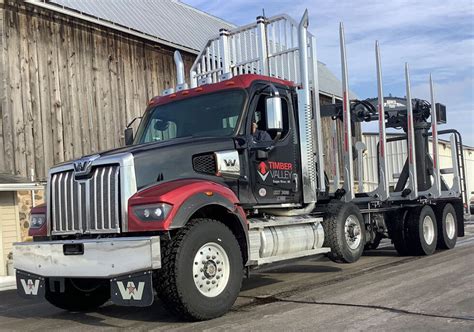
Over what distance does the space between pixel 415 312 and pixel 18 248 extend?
4.53 meters

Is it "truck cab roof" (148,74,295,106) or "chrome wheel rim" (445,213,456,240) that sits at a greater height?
"truck cab roof" (148,74,295,106)

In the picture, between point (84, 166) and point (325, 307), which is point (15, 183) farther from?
point (325, 307)

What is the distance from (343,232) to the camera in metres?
8.44

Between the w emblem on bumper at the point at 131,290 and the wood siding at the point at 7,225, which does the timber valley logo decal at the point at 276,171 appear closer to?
the w emblem on bumper at the point at 131,290

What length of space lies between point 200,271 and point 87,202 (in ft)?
4.84

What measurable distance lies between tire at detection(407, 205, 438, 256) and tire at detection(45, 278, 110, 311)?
21.4 feet

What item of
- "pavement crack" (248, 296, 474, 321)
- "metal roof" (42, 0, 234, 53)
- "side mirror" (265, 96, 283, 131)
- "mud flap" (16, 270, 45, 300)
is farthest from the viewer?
"metal roof" (42, 0, 234, 53)

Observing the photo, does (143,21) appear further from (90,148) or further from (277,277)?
(277,277)

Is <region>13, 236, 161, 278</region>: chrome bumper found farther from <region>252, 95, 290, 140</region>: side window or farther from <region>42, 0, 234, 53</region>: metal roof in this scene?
<region>42, 0, 234, 53</region>: metal roof

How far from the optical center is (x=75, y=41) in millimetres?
14328

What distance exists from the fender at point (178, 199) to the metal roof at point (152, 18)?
9389mm

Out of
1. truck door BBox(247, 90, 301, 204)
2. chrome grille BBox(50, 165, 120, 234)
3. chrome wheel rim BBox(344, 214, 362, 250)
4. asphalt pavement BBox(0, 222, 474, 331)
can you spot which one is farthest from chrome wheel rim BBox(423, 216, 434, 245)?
chrome grille BBox(50, 165, 120, 234)

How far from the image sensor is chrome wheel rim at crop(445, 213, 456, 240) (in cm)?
1220

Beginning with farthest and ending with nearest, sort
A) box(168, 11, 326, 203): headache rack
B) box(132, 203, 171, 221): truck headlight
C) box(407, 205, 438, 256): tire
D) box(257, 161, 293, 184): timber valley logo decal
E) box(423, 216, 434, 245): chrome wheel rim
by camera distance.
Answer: box(423, 216, 434, 245): chrome wheel rim < box(407, 205, 438, 256): tire < box(168, 11, 326, 203): headache rack < box(257, 161, 293, 184): timber valley logo decal < box(132, 203, 171, 221): truck headlight
